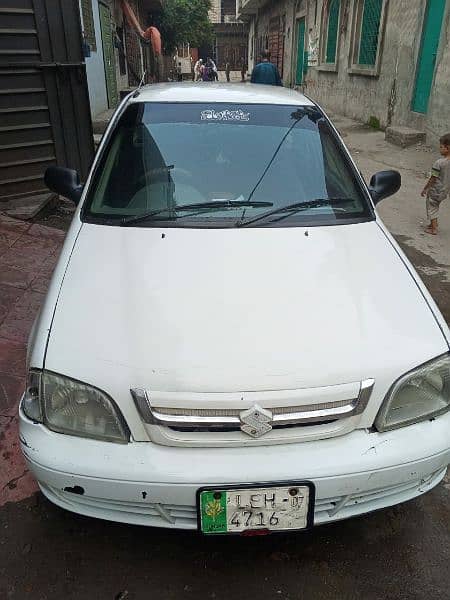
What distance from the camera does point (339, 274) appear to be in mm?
2020

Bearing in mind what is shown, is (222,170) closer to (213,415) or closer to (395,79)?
(213,415)

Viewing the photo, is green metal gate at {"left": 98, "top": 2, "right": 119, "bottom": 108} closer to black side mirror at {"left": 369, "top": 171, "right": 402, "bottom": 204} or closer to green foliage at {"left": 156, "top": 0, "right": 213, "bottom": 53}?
green foliage at {"left": 156, "top": 0, "right": 213, "bottom": 53}

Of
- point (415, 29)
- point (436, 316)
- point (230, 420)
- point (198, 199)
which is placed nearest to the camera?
point (230, 420)

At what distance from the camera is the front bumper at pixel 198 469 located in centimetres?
155

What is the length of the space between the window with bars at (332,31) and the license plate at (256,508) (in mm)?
14865

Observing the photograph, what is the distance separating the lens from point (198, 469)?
1.54 m

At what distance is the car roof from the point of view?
2896 mm

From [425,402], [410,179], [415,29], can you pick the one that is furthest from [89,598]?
[415,29]

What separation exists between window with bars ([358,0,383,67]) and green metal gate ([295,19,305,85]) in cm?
672

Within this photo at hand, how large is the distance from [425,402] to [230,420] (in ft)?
2.34

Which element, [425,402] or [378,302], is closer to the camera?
[425,402]

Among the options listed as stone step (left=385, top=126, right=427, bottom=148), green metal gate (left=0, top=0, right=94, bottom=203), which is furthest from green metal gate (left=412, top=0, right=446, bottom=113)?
green metal gate (left=0, top=0, right=94, bottom=203)

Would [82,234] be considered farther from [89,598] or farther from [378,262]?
[89,598]

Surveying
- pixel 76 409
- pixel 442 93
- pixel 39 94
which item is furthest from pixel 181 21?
pixel 76 409
